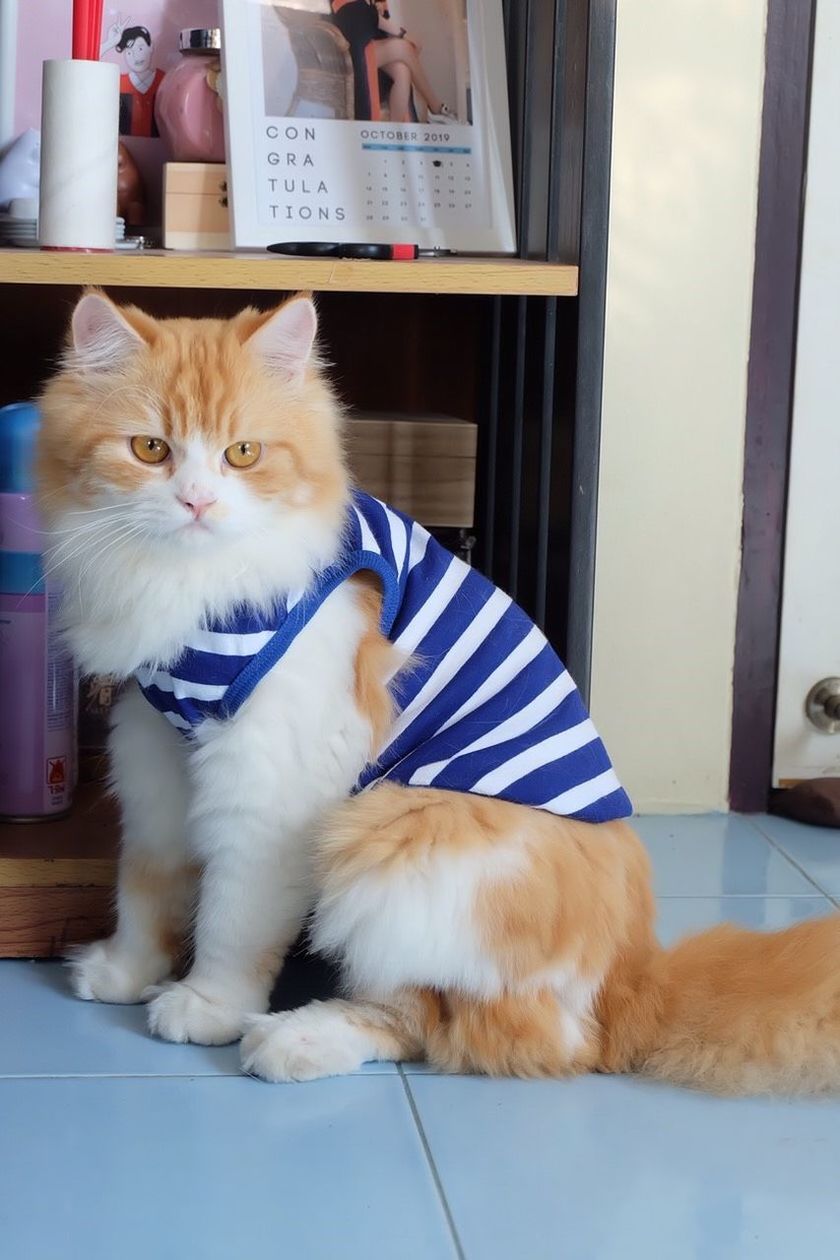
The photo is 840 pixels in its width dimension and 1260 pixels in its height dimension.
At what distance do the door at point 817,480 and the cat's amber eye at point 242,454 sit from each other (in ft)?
3.29

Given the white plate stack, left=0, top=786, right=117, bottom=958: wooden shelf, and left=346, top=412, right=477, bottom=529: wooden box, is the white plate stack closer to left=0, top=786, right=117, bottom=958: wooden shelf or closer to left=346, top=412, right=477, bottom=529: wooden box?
left=346, top=412, right=477, bottom=529: wooden box

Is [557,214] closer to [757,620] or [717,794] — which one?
[757,620]

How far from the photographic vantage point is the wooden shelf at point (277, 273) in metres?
1.41

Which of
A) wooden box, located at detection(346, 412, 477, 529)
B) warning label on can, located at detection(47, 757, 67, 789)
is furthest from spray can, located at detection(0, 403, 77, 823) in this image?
wooden box, located at detection(346, 412, 477, 529)

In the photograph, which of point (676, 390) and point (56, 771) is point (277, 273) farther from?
point (676, 390)

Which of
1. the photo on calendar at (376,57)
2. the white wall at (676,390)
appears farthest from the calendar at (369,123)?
the white wall at (676,390)

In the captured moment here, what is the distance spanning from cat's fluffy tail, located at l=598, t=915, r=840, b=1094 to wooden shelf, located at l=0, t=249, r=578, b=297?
2.18ft

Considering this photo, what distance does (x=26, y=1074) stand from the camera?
4.23 feet

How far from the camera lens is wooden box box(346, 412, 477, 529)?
184 centimetres

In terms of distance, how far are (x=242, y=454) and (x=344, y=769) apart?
0.30m

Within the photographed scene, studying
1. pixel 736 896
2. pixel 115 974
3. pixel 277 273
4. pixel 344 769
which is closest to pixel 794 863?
pixel 736 896

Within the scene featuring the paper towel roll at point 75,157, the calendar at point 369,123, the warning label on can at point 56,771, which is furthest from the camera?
the calendar at point 369,123

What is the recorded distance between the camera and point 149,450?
1256 mm

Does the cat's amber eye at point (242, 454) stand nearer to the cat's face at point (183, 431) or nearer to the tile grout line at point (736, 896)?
the cat's face at point (183, 431)
